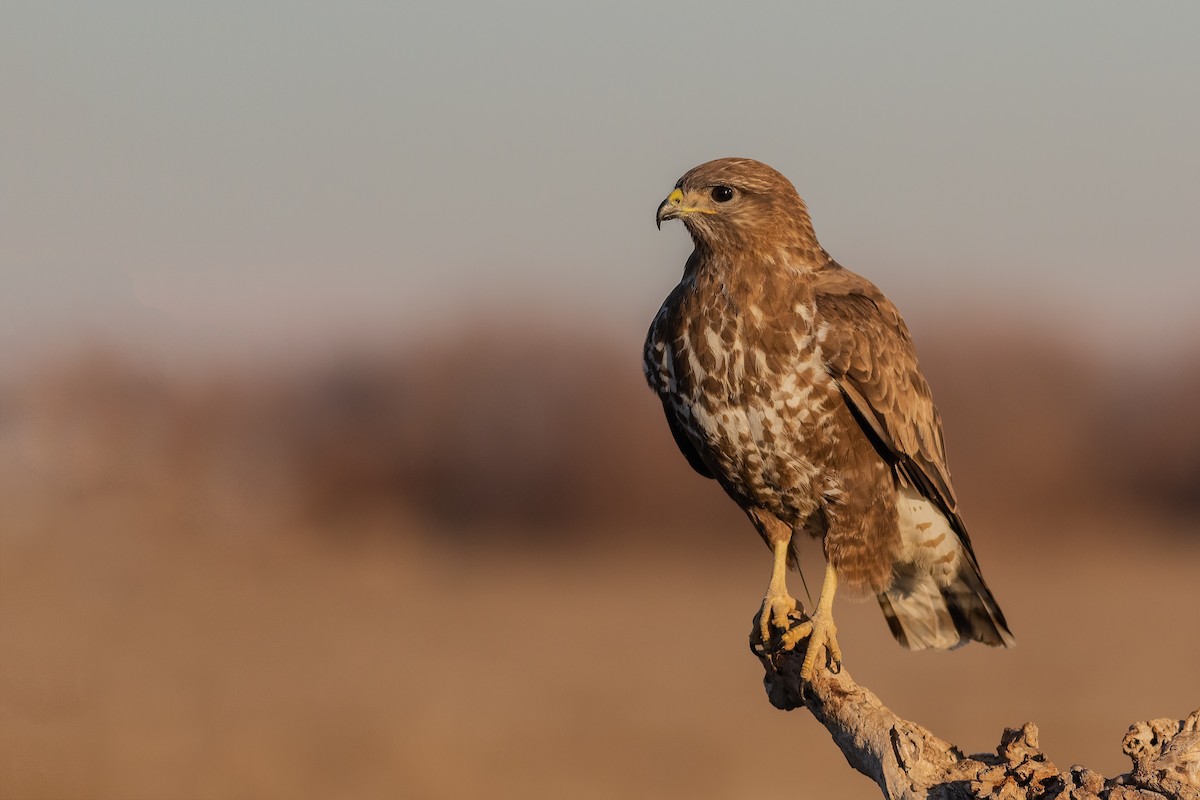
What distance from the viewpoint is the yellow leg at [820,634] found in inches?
263

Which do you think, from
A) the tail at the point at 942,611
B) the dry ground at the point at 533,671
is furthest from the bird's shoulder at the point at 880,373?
the dry ground at the point at 533,671

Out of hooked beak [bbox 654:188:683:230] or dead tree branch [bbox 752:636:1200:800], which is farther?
hooked beak [bbox 654:188:683:230]

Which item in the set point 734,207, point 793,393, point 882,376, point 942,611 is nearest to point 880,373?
point 882,376

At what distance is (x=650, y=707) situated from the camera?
23.5 m

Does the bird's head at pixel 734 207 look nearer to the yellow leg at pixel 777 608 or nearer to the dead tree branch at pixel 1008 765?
the yellow leg at pixel 777 608

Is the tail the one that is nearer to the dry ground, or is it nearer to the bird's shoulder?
the bird's shoulder

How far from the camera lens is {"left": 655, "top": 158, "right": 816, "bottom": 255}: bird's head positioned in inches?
288

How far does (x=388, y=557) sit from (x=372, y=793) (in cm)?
1822

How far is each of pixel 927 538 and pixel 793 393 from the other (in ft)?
4.23

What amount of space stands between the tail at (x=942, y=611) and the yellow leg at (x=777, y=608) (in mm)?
776

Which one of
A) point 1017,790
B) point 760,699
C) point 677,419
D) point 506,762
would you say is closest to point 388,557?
point 760,699

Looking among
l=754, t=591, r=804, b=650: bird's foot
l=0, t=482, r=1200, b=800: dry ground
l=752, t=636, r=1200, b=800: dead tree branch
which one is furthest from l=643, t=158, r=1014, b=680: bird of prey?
l=0, t=482, r=1200, b=800: dry ground

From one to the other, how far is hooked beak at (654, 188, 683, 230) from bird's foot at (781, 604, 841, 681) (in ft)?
6.45

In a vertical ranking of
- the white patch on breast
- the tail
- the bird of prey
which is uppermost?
the bird of prey
